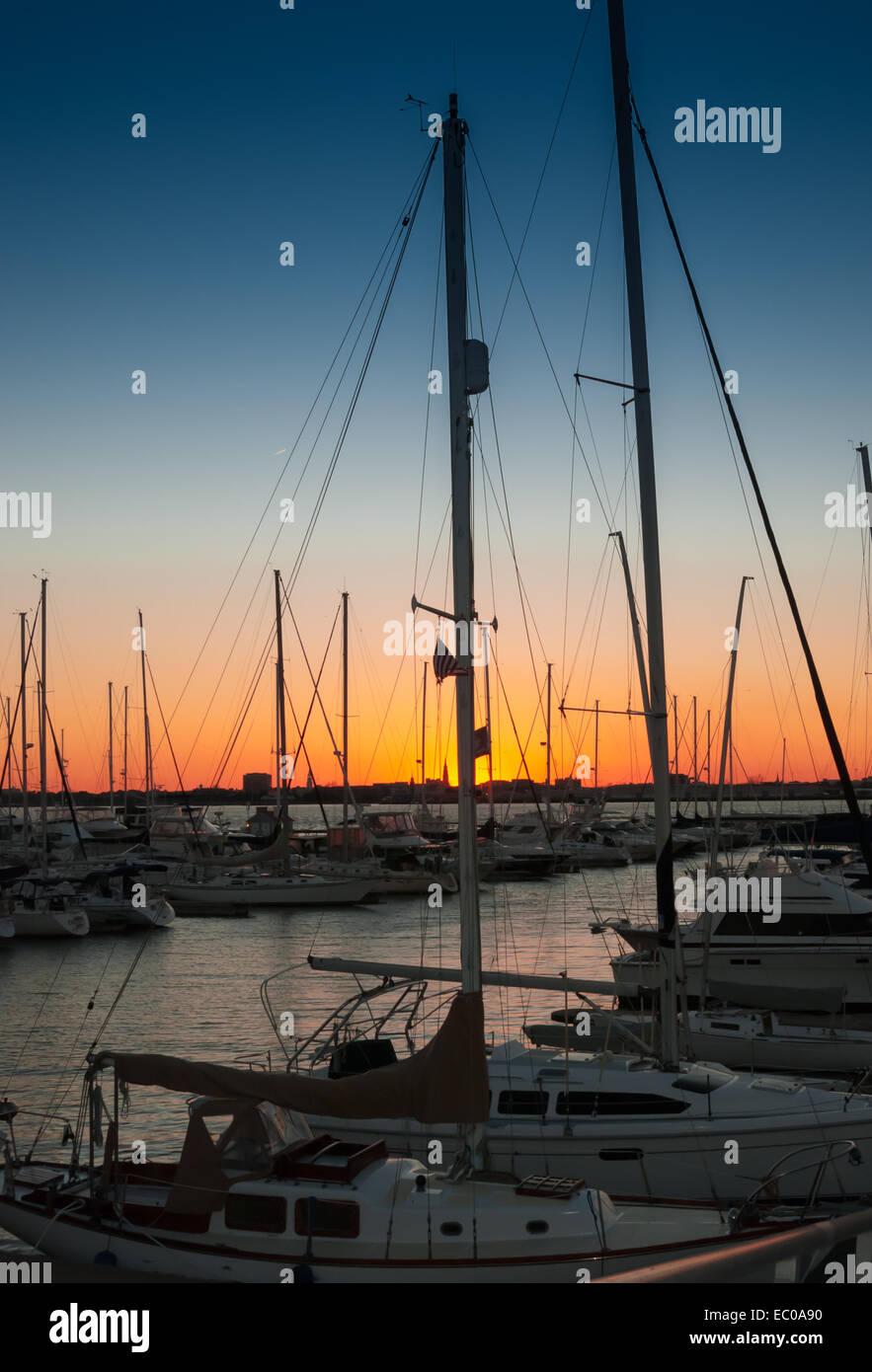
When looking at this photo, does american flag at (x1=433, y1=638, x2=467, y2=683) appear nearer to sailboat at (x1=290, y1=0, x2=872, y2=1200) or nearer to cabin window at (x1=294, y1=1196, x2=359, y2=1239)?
sailboat at (x1=290, y1=0, x2=872, y2=1200)

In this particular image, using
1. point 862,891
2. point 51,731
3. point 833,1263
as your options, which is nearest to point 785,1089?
point 833,1263

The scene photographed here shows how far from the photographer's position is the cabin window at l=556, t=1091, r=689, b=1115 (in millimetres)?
14719

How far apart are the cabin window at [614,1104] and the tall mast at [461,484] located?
12.6ft

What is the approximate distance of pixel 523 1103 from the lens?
1506cm

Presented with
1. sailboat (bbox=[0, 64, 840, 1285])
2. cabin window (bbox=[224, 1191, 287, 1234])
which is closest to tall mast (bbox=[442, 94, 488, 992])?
sailboat (bbox=[0, 64, 840, 1285])

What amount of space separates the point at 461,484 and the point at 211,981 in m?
28.9

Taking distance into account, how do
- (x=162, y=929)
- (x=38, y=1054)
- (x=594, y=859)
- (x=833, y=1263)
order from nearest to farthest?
(x=833, y=1263) → (x=38, y=1054) → (x=162, y=929) → (x=594, y=859)

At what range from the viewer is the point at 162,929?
51.6m

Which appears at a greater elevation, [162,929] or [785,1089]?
[785,1089]

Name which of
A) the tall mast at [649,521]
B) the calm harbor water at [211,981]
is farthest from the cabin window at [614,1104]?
the calm harbor water at [211,981]

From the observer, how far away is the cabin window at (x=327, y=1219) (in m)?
10.6

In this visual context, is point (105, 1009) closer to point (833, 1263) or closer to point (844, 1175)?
point (844, 1175)
